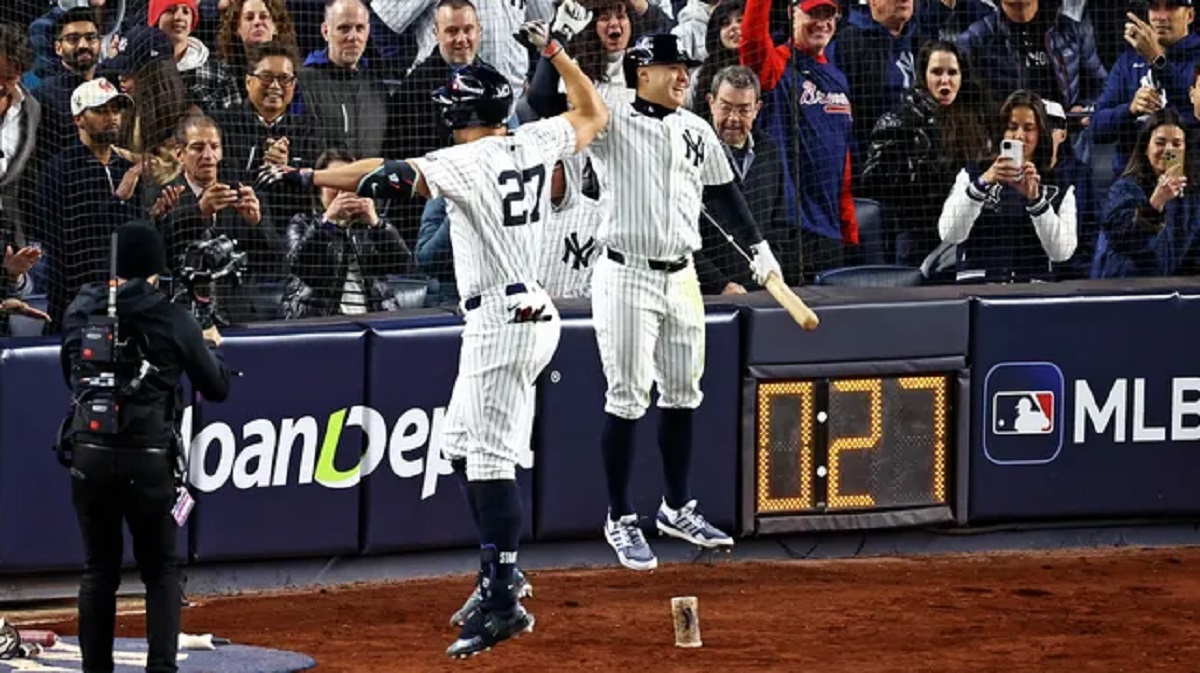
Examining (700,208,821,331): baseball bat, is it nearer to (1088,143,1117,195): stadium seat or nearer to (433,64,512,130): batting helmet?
(433,64,512,130): batting helmet

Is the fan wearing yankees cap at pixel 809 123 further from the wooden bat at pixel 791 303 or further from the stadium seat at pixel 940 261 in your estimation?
the wooden bat at pixel 791 303

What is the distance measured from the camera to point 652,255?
11.6m

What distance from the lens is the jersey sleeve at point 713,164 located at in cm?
1177

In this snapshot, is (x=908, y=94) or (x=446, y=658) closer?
(x=446, y=658)

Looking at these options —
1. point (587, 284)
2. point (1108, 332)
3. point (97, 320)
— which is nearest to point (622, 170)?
point (587, 284)

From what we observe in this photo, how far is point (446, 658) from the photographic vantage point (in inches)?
436

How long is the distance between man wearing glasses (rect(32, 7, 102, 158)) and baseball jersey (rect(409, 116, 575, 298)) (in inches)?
117

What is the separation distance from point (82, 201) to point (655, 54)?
10.8 feet

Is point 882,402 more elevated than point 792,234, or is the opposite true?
point 792,234

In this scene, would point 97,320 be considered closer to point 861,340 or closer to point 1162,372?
point 861,340

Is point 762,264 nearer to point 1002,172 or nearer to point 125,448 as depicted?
point 1002,172

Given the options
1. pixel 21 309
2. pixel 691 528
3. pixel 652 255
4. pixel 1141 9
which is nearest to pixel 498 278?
pixel 652 255

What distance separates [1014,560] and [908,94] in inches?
113

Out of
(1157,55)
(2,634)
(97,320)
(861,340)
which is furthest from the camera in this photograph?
(1157,55)
